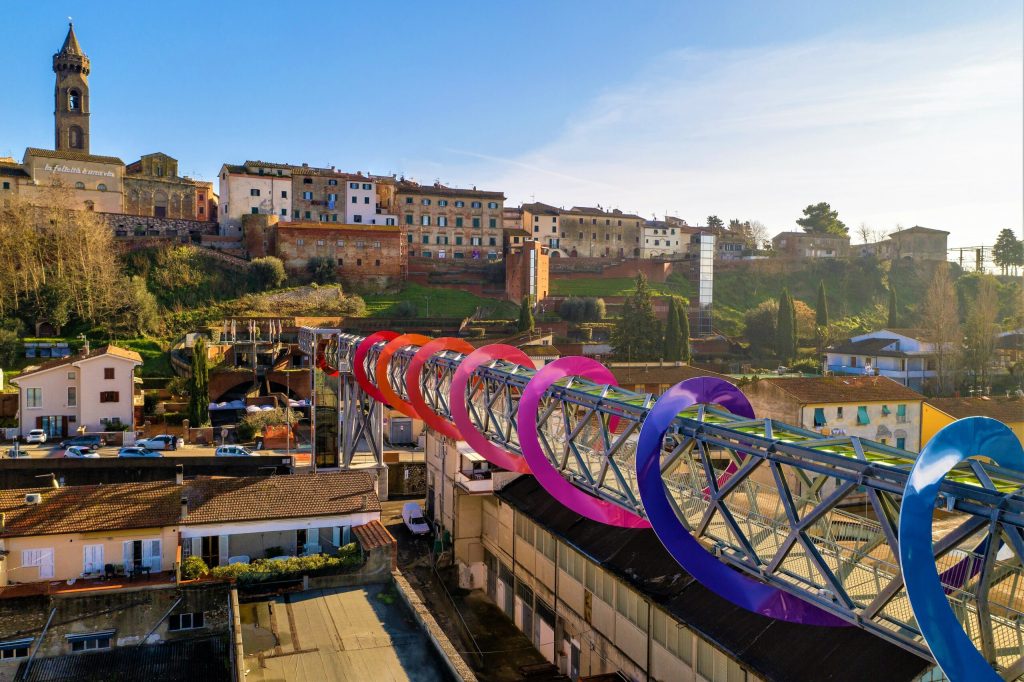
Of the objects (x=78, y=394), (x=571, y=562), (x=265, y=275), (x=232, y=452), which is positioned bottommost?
(x=232, y=452)

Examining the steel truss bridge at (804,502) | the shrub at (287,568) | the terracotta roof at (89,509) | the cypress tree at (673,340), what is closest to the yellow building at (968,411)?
the cypress tree at (673,340)

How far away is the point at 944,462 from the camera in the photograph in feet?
21.1

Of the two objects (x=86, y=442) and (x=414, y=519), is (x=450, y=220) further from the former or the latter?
(x=414, y=519)

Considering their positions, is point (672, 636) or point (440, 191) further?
point (440, 191)

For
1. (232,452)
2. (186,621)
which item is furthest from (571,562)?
(232,452)

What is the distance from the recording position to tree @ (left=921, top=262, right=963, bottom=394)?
4766 centimetres

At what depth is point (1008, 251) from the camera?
7769 cm

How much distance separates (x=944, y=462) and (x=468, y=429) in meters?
11.2

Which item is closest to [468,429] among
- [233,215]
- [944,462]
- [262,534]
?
[262,534]

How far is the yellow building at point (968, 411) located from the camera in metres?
34.2

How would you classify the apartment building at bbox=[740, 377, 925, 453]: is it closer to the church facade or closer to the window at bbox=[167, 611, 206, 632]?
the window at bbox=[167, 611, 206, 632]

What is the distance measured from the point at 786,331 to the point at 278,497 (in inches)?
1863

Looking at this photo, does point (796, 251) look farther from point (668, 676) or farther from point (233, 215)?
point (668, 676)

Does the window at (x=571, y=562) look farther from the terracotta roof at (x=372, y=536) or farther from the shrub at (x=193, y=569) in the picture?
the shrub at (x=193, y=569)
